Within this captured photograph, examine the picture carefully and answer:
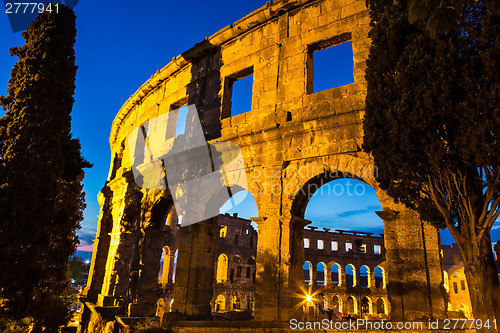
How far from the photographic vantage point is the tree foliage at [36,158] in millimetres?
6664

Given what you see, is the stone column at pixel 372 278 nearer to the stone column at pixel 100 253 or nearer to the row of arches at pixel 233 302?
the row of arches at pixel 233 302

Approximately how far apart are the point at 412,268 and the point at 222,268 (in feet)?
77.3

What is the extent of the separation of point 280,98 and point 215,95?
A: 8.26 ft

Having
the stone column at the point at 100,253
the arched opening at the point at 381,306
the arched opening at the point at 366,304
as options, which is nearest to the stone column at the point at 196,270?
the stone column at the point at 100,253

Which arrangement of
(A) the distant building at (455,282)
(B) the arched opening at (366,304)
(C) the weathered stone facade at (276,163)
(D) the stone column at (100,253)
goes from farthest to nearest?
(B) the arched opening at (366,304) → (A) the distant building at (455,282) → (D) the stone column at (100,253) → (C) the weathered stone facade at (276,163)

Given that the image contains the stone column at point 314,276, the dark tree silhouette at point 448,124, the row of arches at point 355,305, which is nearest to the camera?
the dark tree silhouette at point 448,124

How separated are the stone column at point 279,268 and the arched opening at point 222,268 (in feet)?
69.5

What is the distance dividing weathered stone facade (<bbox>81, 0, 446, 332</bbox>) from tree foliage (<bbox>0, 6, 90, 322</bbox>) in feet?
8.11

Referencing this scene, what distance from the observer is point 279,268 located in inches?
279

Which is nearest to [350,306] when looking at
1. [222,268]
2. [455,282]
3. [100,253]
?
[455,282]

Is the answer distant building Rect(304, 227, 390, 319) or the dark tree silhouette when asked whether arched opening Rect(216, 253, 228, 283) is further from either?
the dark tree silhouette

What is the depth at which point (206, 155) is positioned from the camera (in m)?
9.44

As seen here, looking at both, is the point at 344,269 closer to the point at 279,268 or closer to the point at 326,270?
the point at 326,270

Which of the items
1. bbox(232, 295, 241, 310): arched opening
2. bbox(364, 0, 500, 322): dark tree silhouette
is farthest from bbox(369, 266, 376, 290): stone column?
bbox(364, 0, 500, 322): dark tree silhouette
